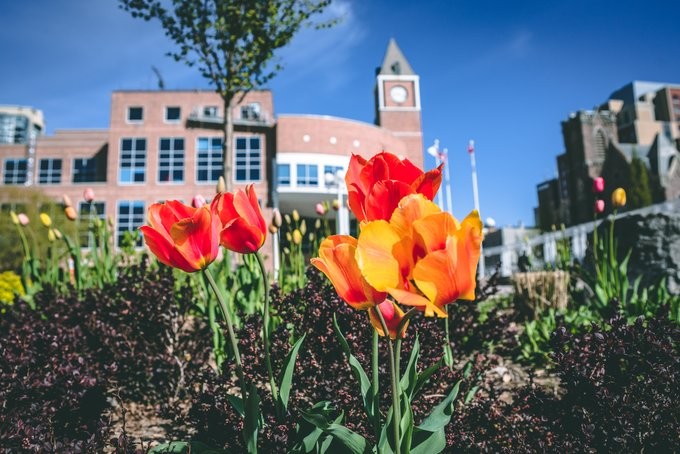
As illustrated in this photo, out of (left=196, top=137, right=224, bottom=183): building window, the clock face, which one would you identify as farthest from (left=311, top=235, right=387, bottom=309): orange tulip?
the clock face

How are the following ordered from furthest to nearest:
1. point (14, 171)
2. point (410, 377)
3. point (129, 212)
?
point (14, 171) → point (129, 212) → point (410, 377)

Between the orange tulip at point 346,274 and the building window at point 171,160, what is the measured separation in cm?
3414

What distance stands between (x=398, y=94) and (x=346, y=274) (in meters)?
43.1

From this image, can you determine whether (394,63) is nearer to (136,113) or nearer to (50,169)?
(136,113)

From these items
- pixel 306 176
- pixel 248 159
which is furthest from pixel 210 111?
pixel 306 176

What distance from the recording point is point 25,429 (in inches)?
62.5

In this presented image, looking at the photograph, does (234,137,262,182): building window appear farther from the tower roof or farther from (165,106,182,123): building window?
the tower roof

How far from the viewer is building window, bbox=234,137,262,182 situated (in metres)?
33.2

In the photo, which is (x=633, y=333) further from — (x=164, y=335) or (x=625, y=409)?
(x=164, y=335)

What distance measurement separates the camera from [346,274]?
985 mm

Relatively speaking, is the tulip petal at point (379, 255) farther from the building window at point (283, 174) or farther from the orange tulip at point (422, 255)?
the building window at point (283, 174)

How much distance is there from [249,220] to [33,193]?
3513 centimetres

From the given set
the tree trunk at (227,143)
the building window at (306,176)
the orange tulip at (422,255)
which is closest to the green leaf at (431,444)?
the orange tulip at (422,255)

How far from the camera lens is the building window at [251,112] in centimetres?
3338
